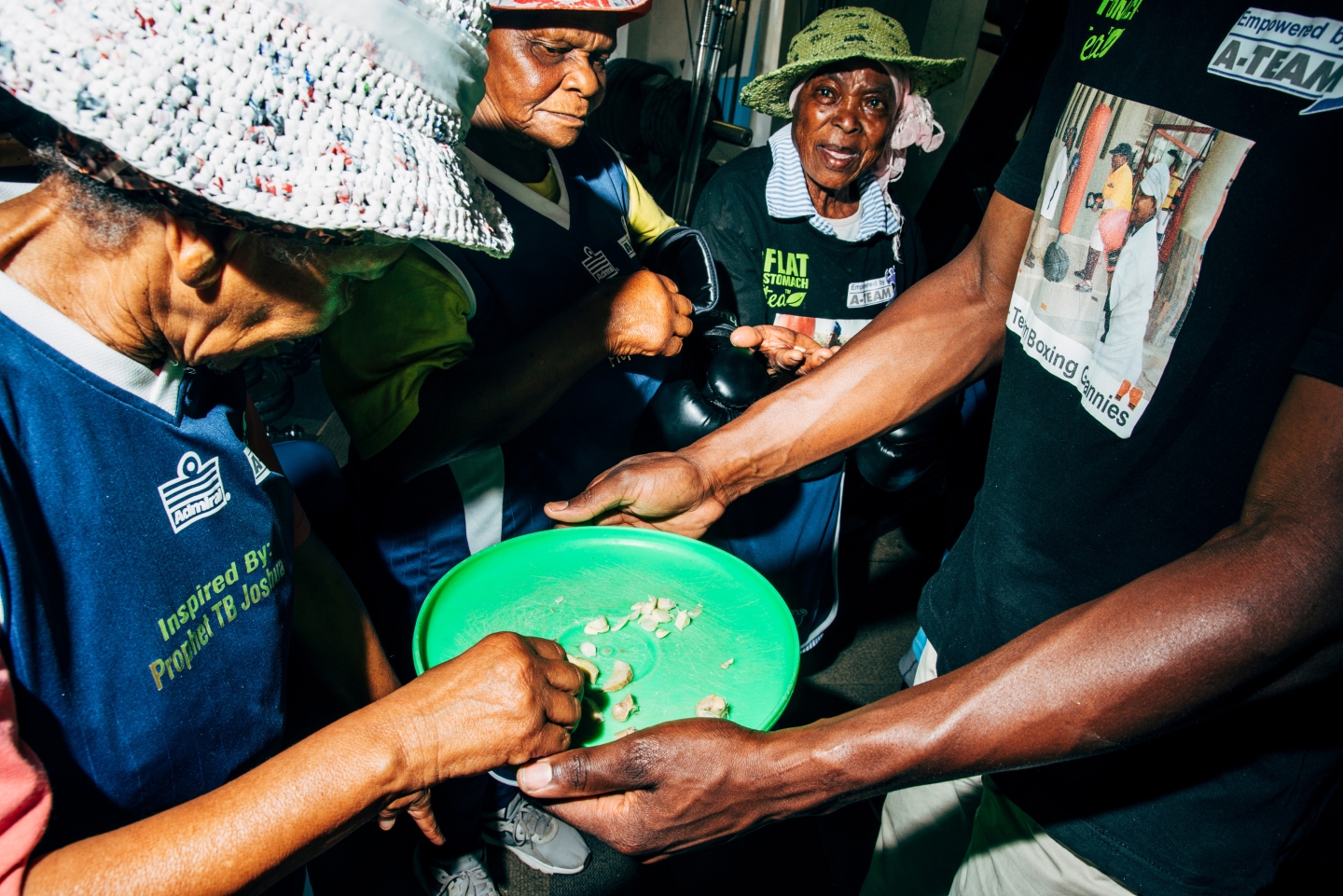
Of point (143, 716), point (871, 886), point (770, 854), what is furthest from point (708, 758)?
point (770, 854)

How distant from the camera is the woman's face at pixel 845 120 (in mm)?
2926

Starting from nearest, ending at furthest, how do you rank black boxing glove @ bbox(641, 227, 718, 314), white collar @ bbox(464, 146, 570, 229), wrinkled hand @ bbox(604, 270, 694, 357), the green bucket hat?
white collar @ bbox(464, 146, 570, 229) < wrinkled hand @ bbox(604, 270, 694, 357) < black boxing glove @ bbox(641, 227, 718, 314) < the green bucket hat

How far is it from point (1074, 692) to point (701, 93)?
4467mm

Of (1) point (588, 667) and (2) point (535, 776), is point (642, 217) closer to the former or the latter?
(1) point (588, 667)

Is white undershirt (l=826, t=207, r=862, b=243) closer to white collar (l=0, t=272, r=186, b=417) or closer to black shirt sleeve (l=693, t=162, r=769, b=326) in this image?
black shirt sleeve (l=693, t=162, r=769, b=326)

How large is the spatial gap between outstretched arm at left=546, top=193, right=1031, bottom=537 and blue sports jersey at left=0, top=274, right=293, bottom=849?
67 centimetres

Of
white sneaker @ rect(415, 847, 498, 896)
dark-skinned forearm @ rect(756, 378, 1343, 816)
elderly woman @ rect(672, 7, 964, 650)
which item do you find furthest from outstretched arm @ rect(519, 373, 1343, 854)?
elderly woman @ rect(672, 7, 964, 650)

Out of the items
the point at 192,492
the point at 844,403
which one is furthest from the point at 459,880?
the point at 844,403

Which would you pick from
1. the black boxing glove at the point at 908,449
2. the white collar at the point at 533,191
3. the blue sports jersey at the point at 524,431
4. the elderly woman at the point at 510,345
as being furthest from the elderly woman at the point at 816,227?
the white collar at the point at 533,191

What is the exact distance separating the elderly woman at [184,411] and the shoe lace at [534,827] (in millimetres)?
1610

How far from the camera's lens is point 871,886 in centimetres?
190

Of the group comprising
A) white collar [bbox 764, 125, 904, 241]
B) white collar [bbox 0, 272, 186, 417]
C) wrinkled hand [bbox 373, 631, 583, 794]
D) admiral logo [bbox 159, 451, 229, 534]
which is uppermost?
white collar [bbox 0, 272, 186, 417]

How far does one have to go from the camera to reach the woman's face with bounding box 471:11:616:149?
5.44 feet

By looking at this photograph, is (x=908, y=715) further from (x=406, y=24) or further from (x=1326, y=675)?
(x=406, y=24)
